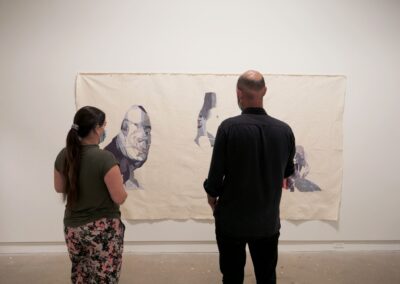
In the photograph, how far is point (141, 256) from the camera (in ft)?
8.09

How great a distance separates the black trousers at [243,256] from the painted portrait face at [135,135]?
116cm

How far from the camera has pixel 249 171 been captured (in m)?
1.33

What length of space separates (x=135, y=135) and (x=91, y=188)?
1080mm

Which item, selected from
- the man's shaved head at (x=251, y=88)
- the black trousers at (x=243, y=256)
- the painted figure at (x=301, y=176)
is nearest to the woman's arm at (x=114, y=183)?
Answer: the black trousers at (x=243, y=256)

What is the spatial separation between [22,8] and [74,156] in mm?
1692

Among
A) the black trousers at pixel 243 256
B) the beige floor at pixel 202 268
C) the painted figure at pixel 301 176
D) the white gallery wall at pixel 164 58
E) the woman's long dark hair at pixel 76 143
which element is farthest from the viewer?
the painted figure at pixel 301 176

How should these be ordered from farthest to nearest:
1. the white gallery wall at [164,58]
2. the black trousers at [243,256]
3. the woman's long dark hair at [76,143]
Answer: the white gallery wall at [164,58] → the black trousers at [243,256] → the woman's long dark hair at [76,143]

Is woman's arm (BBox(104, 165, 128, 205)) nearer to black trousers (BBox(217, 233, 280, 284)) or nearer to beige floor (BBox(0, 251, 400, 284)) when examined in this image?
black trousers (BBox(217, 233, 280, 284))

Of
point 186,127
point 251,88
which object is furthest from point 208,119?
point 251,88

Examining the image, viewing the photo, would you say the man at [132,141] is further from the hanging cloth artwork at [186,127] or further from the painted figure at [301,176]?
the painted figure at [301,176]

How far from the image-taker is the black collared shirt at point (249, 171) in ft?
4.32

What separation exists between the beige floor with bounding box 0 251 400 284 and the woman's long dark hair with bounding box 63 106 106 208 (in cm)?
114

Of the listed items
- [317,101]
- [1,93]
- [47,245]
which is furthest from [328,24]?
[47,245]

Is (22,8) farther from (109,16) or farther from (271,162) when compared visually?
(271,162)
